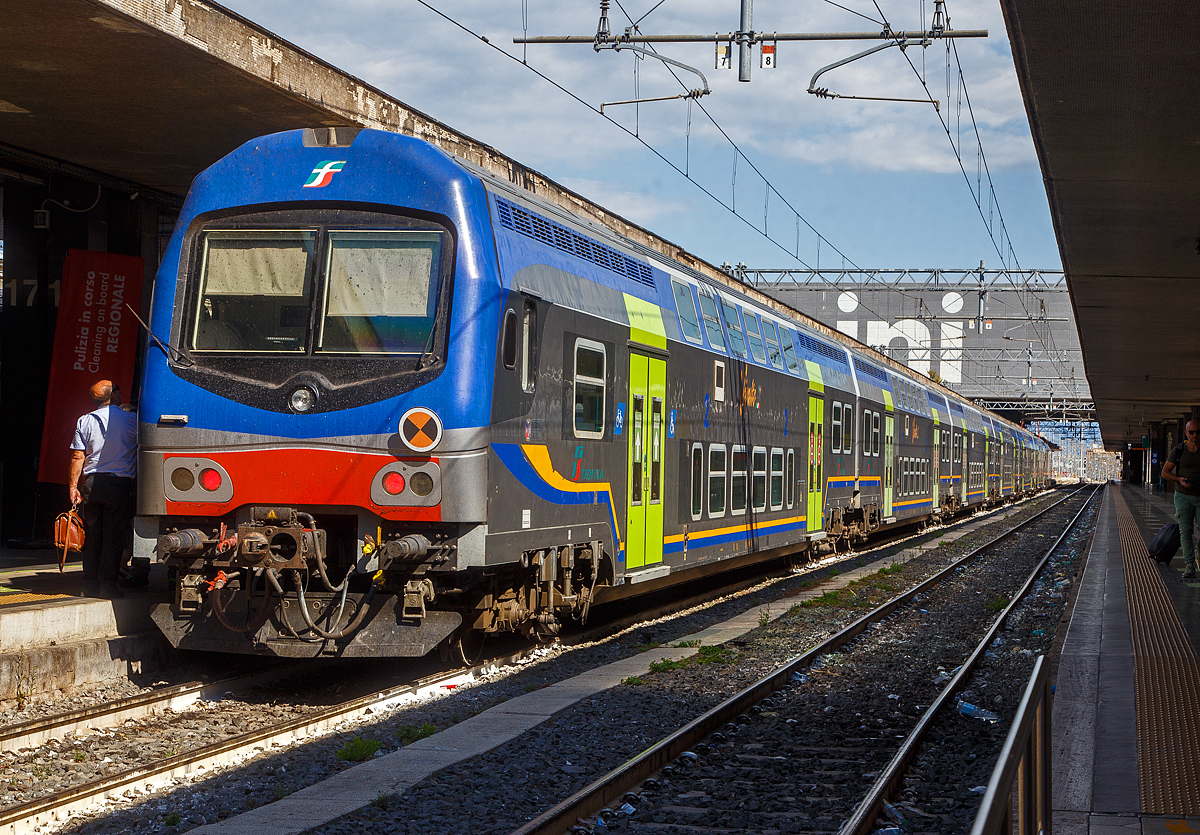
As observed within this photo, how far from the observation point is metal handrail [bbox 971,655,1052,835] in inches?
113

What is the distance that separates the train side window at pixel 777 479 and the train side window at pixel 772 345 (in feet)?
3.77

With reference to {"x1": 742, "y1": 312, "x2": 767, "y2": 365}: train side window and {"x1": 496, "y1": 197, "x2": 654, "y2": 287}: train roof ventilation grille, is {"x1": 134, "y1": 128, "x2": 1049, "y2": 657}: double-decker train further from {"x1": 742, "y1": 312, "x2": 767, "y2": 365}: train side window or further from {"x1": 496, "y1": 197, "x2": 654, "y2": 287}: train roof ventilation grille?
{"x1": 742, "y1": 312, "x2": 767, "y2": 365}: train side window

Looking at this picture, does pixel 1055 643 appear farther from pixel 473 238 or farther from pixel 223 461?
pixel 223 461

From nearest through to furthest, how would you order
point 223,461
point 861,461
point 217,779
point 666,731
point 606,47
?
point 217,779 → point 666,731 → point 223,461 → point 606,47 → point 861,461

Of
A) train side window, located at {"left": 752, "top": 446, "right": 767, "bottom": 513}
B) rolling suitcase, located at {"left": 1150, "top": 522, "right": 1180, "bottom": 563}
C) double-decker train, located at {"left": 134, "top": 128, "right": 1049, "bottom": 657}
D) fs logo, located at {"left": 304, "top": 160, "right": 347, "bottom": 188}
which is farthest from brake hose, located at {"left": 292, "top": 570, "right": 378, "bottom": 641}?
rolling suitcase, located at {"left": 1150, "top": 522, "right": 1180, "bottom": 563}

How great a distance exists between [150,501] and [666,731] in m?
3.75

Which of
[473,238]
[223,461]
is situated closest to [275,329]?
[223,461]

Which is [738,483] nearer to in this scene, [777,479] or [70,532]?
[777,479]

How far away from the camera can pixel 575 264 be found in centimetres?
→ 963

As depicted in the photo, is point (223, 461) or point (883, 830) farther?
point (223, 461)

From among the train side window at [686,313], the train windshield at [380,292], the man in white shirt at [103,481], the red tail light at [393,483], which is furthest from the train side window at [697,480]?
the man in white shirt at [103,481]

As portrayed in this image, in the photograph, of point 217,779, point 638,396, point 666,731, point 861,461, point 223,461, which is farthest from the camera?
point 861,461

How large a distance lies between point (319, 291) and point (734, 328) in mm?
6835

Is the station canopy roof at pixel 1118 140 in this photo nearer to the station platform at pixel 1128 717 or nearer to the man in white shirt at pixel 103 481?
the station platform at pixel 1128 717
